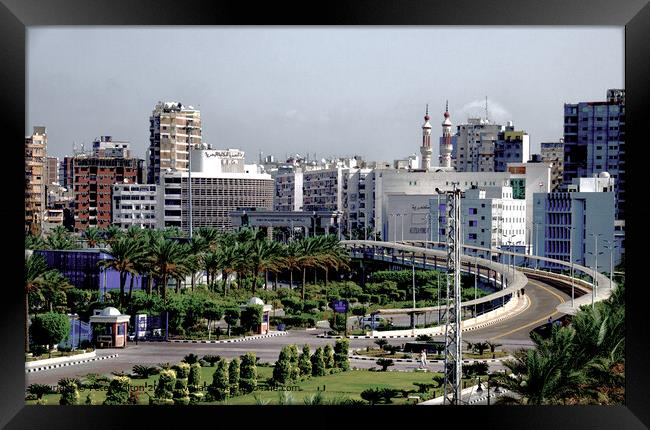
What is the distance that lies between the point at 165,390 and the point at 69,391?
0.97m

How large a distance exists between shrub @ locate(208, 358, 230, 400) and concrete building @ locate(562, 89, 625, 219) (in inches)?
1051

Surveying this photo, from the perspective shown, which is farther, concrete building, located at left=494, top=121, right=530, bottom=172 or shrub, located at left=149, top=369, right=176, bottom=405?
concrete building, located at left=494, top=121, right=530, bottom=172

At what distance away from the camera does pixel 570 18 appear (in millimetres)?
4645

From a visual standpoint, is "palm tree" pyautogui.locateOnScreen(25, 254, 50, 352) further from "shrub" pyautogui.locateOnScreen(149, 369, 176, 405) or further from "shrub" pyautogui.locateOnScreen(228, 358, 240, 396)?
"shrub" pyautogui.locateOnScreen(149, 369, 176, 405)

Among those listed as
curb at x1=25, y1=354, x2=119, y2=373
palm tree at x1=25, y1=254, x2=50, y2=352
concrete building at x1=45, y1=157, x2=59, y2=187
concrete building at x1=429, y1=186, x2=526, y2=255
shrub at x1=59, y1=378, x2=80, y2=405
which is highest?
concrete building at x1=45, y1=157, x2=59, y2=187

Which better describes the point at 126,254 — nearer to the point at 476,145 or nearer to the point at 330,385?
the point at 330,385

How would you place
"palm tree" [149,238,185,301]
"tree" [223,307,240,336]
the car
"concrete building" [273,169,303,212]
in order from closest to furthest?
"tree" [223,307,240,336] < "palm tree" [149,238,185,301] < the car < "concrete building" [273,169,303,212]

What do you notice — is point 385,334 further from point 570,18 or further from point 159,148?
point 159,148

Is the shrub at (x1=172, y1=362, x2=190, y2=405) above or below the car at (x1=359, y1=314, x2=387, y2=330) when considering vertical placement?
above

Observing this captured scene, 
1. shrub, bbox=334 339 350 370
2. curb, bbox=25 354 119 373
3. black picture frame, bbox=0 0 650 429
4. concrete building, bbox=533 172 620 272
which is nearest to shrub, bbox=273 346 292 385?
shrub, bbox=334 339 350 370

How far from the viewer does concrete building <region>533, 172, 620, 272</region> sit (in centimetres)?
3066

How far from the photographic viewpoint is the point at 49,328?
13930 mm
